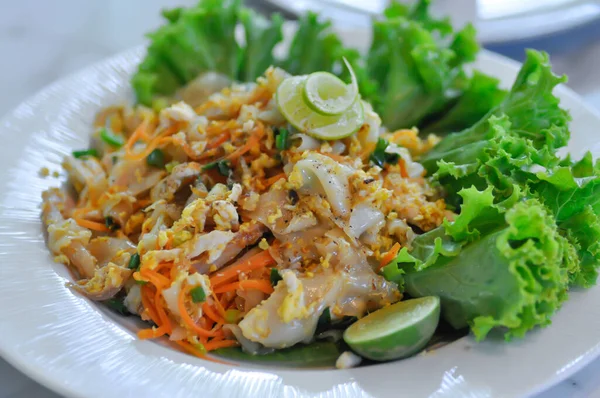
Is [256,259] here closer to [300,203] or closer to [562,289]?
[300,203]

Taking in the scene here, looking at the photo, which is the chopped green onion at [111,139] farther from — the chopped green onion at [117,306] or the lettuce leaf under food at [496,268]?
the lettuce leaf under food at [496,268]

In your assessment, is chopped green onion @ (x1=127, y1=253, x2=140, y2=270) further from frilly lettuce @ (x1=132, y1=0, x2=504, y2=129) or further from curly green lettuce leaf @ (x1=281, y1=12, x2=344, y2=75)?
curly green lettuce leaf @ (x1=281, y1=12, x2=344, y2=75)

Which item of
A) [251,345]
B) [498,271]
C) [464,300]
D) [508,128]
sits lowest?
[251,345]

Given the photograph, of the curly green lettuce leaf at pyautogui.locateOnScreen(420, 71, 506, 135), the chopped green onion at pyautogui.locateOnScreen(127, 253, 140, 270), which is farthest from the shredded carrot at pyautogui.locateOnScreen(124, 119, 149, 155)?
the curly green lettuce leaf at pyautogui.locateOnScreen(420, 71, 506, 135)

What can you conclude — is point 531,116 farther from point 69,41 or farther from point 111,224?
point 69,41

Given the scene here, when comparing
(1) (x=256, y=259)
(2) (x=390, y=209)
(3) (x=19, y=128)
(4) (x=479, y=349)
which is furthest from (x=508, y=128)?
(3) (x=19, y=128)

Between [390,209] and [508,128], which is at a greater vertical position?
[508,128]

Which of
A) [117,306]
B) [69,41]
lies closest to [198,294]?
[117,306]
